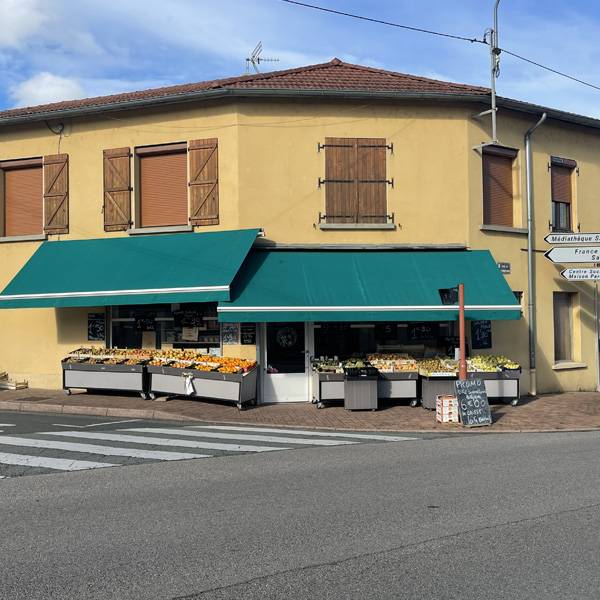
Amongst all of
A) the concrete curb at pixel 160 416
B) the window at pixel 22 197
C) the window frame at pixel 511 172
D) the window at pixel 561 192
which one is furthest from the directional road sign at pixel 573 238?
the window at pixel 22 197

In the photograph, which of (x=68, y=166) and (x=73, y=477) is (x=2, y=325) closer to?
(x=68, y=166)

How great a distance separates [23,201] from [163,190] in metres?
3.91

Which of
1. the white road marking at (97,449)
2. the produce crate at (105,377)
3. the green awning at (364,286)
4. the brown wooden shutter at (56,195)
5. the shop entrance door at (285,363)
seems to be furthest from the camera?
the brown wooden shutter at (56,195)

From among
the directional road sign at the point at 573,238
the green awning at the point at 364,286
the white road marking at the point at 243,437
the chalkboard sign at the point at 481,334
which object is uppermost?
the directional road sign at the point at 573,238

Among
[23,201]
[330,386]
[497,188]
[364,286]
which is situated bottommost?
[330,386]

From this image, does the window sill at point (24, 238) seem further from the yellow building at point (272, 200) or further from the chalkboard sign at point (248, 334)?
the chalkboard sign at point (248, 334)

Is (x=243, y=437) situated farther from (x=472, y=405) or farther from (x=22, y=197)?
(x=22, y=197)

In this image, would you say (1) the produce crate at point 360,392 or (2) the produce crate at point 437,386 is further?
(2) the produce crate at point 437,386

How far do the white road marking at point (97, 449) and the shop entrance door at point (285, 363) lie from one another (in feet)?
17.8

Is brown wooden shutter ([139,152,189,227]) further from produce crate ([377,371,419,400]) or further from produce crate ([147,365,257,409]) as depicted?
produce crate ([377,371,419,400])

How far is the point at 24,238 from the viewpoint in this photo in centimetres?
1605

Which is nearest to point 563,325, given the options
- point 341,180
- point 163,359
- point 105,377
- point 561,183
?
point 561,183

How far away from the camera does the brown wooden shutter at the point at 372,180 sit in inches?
584

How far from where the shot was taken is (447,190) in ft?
49.1
